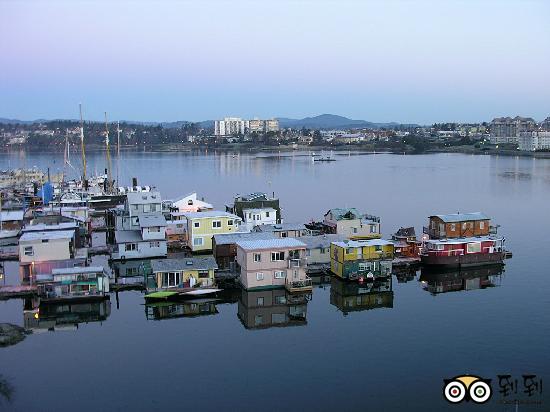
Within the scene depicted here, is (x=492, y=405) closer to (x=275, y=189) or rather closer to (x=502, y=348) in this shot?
(x=502, y=348)

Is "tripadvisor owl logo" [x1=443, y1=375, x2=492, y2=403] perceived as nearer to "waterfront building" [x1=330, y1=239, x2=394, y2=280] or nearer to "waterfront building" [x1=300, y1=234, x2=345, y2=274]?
"waterfront building" [x1=330, y1=239, x2=394, y2=280]

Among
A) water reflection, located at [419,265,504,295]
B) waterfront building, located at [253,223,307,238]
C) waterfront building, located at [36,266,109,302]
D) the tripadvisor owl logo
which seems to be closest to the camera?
the tripadvisor owl logo

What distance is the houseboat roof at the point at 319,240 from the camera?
40.1 feet

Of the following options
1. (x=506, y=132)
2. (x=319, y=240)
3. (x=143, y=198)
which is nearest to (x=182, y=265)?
(x=319, y=240)

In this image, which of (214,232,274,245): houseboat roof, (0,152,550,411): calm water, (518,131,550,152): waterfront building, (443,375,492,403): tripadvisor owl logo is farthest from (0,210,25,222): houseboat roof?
(518,131,550,152): waterfront building

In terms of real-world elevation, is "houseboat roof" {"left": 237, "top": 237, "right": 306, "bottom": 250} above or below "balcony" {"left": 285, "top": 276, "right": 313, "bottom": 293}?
above

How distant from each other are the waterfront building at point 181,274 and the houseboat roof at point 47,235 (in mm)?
2247

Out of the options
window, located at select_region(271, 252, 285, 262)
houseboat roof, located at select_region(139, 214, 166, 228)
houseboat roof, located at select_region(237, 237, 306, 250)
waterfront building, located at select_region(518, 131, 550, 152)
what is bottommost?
window, located at select_region(271, 252, 285, 262)

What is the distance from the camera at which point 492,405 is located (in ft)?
21.4

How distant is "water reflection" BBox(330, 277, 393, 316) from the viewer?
10.2 m

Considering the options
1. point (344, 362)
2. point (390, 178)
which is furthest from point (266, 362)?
point (390, 178)

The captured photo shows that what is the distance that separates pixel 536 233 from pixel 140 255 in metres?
10.8

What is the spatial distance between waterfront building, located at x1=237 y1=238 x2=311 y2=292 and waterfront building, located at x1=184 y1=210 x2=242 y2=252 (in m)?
3.07

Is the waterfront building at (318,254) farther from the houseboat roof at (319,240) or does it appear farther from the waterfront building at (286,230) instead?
the waterfront building at (286,230)
